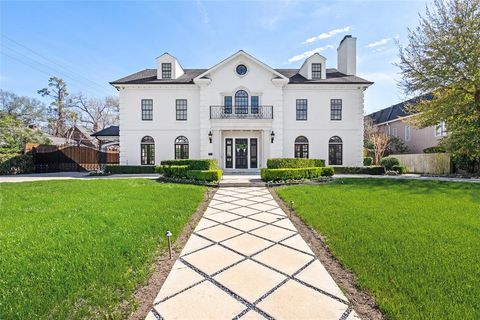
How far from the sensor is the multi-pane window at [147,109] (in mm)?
17141

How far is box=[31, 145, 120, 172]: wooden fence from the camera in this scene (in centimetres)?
1877

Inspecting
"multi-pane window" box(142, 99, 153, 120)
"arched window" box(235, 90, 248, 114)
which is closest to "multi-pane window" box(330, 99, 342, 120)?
"arched window" box(235, 90, 248, 114)

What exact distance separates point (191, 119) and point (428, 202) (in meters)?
14.7

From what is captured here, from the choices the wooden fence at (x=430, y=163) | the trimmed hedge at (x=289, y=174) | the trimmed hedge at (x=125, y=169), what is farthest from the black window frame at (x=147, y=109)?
the wooden fence at (x=430, y=163)

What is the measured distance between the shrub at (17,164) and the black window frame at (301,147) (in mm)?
21004

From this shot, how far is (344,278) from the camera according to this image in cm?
286

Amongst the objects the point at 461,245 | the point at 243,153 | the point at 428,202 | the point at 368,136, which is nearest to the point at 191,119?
the point at 243,153

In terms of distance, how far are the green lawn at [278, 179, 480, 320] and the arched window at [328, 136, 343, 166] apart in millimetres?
10281

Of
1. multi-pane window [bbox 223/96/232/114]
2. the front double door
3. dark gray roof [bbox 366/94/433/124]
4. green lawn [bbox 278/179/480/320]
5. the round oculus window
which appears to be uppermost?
the round oculus window

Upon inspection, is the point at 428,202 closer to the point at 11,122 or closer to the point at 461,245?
the point at 461,245

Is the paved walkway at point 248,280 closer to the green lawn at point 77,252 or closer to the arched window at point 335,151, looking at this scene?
the green lawn at point 77,252

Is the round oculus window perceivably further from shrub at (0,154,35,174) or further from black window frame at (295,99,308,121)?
shrub at (0,154,35,174)

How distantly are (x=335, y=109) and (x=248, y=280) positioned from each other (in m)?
16.9

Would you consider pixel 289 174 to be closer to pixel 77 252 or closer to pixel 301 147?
pixel 301 147
